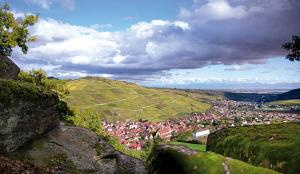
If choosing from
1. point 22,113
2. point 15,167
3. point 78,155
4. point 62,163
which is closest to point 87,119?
point 78,155

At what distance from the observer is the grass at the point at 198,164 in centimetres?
2158

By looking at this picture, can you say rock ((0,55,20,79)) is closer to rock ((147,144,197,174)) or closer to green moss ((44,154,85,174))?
green moss ((44,154,85,174))

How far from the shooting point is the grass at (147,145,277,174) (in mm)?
21578

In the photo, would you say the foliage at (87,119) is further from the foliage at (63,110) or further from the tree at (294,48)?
the tree at (294,48)

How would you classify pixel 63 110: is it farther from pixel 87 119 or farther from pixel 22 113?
pixel 22 113

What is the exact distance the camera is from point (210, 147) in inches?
1986

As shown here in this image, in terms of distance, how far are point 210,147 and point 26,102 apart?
3023 cm

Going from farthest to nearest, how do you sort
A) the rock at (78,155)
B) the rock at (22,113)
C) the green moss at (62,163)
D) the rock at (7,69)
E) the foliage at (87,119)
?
the foliage at (87,119), the rock at (7,69), the rock at (78,155), the green moss at (62,163), the rock at (22,113)

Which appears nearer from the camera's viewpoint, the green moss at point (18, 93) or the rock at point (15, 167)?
the rock at point (15, 167)

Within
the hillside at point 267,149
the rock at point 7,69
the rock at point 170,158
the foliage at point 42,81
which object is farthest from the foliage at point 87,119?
the rock at point 170,158

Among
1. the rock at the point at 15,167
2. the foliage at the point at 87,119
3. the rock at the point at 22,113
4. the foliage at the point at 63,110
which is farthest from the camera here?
the foliage at the point at 87,119

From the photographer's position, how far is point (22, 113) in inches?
1057

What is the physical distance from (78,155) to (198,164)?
11.1 m

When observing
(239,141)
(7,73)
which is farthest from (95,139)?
(239,141)
